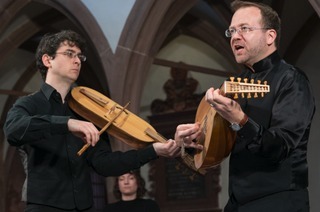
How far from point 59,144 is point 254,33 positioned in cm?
125

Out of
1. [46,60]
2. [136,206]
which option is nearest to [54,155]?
[46,60]

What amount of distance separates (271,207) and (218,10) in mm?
8289

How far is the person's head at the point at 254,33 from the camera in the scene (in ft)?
9.30

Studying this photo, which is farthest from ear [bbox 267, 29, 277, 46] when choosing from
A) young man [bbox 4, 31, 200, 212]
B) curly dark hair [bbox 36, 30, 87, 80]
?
curly dark hair [bbox 36, 30, 87, 80]

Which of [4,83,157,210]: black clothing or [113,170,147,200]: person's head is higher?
[4,83,157,210]: black clothing

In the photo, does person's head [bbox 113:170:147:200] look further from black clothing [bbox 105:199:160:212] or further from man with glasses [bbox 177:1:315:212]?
man with glasses [bbox 177:1:315:212]

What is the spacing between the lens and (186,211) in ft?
37.1

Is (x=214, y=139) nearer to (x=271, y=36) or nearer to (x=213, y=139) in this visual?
(x=213, y=139)

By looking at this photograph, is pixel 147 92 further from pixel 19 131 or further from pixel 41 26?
pixel 19 131

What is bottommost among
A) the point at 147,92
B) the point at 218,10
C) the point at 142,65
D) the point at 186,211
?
the point at 186,211

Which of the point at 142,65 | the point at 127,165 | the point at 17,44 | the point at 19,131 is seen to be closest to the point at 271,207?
the point at 127,165

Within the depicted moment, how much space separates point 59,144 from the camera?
10.9ft

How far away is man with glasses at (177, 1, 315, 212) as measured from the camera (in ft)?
8.21

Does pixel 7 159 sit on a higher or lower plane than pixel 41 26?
lower
